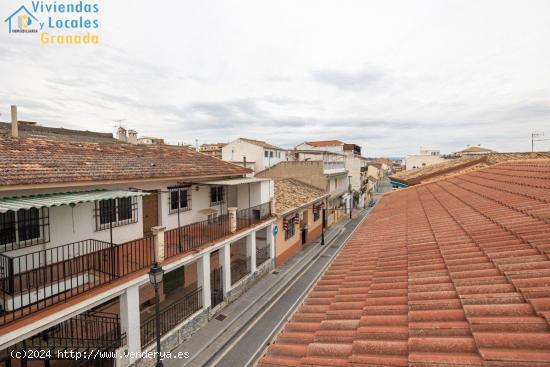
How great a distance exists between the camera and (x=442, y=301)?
3.56 meters

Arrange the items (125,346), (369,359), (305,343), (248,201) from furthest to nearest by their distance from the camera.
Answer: (248,201) → (125,346) → (305,343) → (369,359)

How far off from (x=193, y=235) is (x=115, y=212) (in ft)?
11.3

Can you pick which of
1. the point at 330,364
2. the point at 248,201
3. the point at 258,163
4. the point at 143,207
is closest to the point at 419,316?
the point at 330,364

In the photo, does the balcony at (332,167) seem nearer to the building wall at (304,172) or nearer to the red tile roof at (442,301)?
the building wall at (304,172)

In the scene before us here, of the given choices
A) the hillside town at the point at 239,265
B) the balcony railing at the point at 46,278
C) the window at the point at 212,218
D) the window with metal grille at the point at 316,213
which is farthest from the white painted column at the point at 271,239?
the balcony railing at the point at 46,278

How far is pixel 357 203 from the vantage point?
52.6 metres

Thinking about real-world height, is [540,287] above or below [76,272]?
above

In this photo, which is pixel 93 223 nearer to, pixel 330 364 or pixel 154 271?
pixel 154 271

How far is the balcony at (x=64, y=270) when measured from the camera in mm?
7445

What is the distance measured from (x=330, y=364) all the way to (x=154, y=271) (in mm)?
6678

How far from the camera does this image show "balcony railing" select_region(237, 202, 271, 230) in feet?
57.2

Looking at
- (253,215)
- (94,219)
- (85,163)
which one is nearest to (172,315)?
(94,219)

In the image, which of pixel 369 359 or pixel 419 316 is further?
pixel 419 316

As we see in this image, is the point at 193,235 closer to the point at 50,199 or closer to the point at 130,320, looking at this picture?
the point at 130,320
